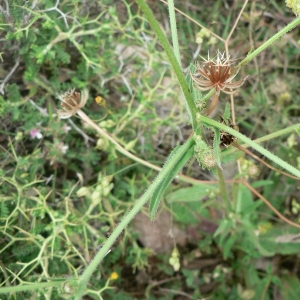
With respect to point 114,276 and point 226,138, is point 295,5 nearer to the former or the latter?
point 226,138

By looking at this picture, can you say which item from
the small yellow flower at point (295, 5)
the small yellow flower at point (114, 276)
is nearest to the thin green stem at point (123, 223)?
the small yellow flower at point (295, 5)

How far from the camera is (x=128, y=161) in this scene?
2.14m

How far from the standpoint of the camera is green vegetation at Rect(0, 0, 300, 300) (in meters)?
1.76

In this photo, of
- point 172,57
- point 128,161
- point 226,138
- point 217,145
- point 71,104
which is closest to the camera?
point 172,57

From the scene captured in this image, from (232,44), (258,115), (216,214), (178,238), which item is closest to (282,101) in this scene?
(258,115)

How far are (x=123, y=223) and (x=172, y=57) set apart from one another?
419 mm

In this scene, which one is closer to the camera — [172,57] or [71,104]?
[172,57]

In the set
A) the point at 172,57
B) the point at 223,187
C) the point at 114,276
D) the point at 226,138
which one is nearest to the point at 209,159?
the point at 226,138

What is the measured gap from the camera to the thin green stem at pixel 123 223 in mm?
1102

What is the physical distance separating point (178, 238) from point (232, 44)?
1.08m

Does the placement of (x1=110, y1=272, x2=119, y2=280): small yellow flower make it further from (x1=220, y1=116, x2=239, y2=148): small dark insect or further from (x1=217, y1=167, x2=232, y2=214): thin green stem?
(x1=220, y1=116, x2=239, y2=148): small dark insect

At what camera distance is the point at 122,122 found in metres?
2.02

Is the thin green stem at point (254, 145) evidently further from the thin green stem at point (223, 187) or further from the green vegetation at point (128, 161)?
the thin green stem at point (223, 187)

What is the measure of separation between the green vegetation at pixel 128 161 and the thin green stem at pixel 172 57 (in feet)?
0.46
